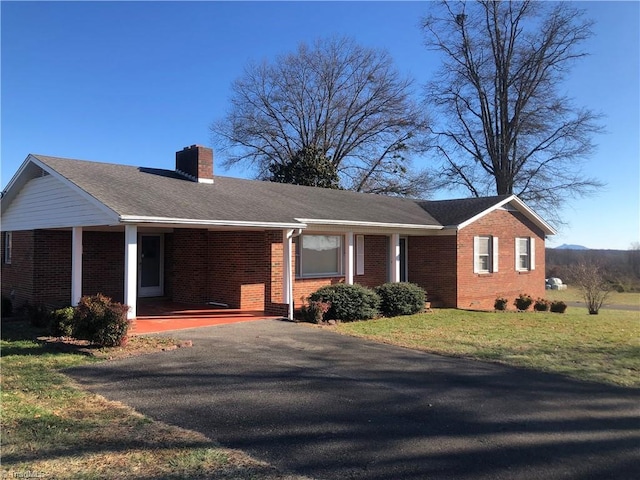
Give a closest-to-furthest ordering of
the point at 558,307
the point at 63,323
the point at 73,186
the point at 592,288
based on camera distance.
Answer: the point at 63,323, the point at 73,186, the point at 558,307, the point at 592,288

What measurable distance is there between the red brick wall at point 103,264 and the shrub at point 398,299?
7.60m

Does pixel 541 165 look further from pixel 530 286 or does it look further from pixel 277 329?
pixel 277 329

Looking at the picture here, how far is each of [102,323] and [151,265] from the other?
7638 millimetres

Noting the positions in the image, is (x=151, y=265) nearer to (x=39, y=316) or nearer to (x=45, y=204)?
(x=45, y=204)

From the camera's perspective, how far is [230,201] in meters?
13.7

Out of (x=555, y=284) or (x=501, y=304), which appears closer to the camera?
(x=501, y=304)

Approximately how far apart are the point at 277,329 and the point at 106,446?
6.71 metres

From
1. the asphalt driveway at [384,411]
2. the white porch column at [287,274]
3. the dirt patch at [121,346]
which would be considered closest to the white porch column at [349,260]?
the white porch column at [287,274]

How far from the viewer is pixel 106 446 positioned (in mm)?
4641

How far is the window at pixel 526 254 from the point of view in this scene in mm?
21078

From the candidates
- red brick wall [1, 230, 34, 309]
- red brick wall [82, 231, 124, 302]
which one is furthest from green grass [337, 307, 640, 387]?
red brick wall [1, 230, 34, 309]

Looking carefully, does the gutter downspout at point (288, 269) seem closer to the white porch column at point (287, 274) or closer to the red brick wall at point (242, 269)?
the white porch column at point (287, 274)

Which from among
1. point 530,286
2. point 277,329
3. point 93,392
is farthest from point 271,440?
point 530,286

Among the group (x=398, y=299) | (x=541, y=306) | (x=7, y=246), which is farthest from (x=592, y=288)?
(x=7, y=246)
